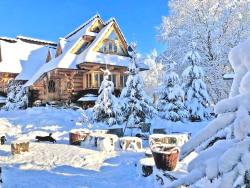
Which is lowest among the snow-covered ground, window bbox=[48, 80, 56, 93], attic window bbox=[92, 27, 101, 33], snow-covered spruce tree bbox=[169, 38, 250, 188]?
the snow-covered ground

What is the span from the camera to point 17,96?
32.0 m

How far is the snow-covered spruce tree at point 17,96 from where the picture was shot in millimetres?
31528

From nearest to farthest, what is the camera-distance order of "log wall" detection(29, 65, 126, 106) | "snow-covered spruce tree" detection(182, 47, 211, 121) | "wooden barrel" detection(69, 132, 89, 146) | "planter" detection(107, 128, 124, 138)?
"wooden barrel" detection(69, 132, 89, 146) < "planter" detection(107, 128, 124, 138) < "snow-covered spruce tree" detection(182, 47, 211, 121) < "log wall" detection(29, 65, 126, 106)

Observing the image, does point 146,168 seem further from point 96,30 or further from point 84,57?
point 96,30

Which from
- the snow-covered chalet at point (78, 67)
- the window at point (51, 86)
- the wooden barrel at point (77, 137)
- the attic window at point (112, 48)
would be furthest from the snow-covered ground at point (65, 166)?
the attic window at point (112, 48)

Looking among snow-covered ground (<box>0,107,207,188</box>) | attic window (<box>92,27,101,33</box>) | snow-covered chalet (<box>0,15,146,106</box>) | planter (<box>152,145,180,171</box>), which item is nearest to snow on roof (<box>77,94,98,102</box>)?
snow-covered chalet (<box>0,15,146,106</box>)

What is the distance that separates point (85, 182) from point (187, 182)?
809 cm

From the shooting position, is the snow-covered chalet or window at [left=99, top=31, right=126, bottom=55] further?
window at [left=99, top=31, right=126, bottom=55]

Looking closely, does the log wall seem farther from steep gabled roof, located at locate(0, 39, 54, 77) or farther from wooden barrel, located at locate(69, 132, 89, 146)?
wooden barrel, located at locate(69, 132, 89, 146)

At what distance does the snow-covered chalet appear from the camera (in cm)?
2927

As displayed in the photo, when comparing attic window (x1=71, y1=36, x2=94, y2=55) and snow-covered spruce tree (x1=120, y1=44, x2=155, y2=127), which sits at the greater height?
attic window (x1=71, y1=36, x2=94, y2=55)

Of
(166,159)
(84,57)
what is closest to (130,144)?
(166,159)

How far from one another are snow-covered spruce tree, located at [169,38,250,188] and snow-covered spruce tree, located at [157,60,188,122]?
67.2 ft

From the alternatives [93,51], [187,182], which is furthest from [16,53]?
[187,182]
